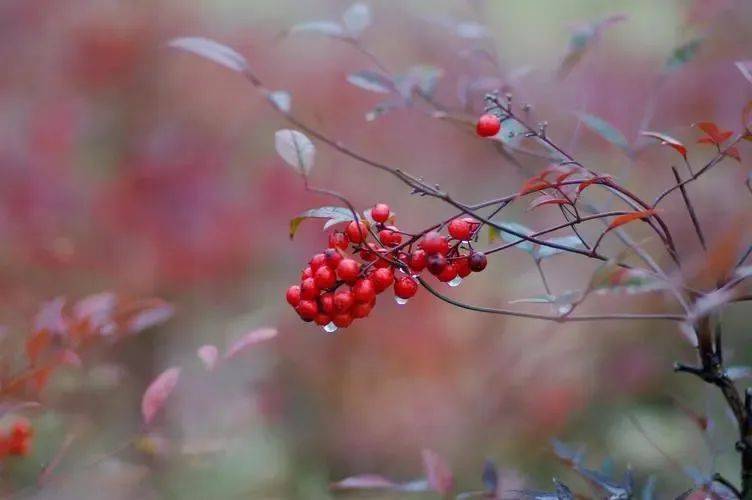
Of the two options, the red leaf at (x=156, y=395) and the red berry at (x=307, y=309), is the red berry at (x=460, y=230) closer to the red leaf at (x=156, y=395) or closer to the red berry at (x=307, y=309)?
the red berry at (x=307, y=309)

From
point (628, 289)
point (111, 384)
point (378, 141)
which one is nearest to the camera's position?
point (628, 289)

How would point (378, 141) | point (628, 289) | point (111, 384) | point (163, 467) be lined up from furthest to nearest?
1. point (378, 141)
2. point (163, 467)
3. point (111, 384)
4. point (628, 289)

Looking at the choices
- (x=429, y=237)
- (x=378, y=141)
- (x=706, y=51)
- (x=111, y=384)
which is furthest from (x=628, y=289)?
(x=706, y=51)

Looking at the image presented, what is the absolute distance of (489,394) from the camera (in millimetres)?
1374

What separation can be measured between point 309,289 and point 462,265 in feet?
0.38

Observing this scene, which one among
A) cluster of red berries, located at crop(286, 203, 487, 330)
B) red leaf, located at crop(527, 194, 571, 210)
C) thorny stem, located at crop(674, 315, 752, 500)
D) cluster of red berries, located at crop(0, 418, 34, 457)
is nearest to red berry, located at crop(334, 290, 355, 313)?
cluster of red berries, located at crop(286, 203, 487, 330)

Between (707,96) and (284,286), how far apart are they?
858mm

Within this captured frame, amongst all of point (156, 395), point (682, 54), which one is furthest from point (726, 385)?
point (156, 395)

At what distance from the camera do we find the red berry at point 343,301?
1.78 feet

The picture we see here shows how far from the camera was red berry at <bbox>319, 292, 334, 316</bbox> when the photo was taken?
552 millimetres

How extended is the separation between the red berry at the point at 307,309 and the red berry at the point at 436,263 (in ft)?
0.30

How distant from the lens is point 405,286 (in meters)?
0.56

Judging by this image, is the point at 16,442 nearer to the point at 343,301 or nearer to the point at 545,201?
the point at 343,301

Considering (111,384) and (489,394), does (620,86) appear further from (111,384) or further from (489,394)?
(111,384)
